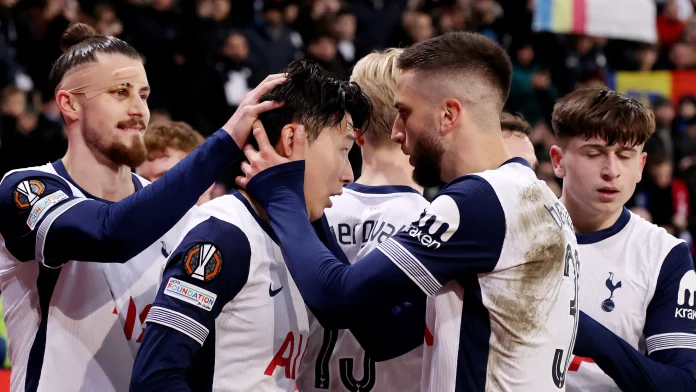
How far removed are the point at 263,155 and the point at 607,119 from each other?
170 centimetres

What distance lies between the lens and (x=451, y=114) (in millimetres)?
3352

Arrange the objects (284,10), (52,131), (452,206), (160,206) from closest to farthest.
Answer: (452,206) → (160,206) → (52,131) → (284,10)

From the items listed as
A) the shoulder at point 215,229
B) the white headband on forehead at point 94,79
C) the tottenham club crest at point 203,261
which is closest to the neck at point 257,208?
the shoulder at point 215,229

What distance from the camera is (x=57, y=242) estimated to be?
11.3 feet

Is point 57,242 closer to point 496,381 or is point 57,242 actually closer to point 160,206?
point 160,206

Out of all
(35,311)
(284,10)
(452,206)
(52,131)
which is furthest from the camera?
(284,10)

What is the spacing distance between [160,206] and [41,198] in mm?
537

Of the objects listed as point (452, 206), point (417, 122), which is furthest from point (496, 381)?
point (417, 122)

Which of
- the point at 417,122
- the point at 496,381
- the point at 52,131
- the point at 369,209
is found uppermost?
the point at 417,122

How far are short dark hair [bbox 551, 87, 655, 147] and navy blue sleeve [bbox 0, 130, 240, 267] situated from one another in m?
1.68

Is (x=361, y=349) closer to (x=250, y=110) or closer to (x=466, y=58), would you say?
(x=250, y=110)

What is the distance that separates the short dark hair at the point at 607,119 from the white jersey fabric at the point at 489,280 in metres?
1.11

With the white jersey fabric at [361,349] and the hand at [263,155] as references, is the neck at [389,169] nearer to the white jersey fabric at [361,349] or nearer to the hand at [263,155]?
the white jersey fabric at [361,349]

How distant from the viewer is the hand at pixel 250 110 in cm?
332
